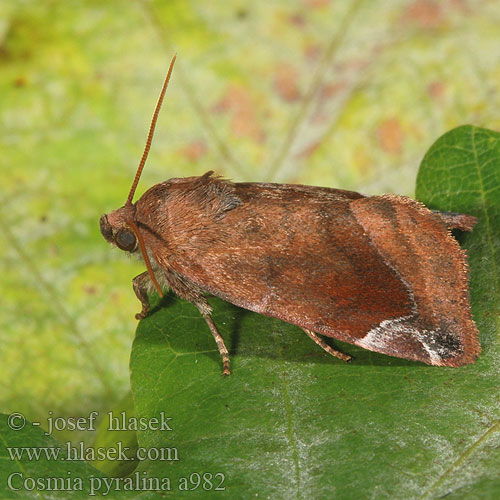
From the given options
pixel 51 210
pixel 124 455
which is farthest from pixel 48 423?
pixel 51 210

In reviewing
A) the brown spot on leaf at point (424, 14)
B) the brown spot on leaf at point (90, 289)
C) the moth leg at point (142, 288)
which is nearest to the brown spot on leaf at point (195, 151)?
the brown spot on leaf at point (90, 289)

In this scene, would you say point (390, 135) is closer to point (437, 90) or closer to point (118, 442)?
point (437, 90)

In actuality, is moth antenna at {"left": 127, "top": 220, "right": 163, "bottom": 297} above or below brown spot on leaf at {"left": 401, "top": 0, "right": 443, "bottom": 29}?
below

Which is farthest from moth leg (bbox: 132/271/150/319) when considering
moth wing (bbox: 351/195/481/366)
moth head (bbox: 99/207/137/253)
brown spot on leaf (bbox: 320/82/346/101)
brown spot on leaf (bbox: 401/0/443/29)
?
brown spot on leaf (bbox: 401/0/443/29)

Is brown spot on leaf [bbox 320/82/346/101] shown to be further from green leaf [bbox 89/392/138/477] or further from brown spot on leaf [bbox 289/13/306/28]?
green leaf [bbox 89/392/138/477]

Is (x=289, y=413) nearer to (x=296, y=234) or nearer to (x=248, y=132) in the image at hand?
(x=296, y=234)

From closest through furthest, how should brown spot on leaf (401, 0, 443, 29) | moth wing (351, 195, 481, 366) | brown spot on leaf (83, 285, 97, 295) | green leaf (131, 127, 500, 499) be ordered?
green leaf (131, 127, 500, 499) < moth wing (351, 195, 481, 366) < brown spot on leaf (83, 285, 97, 295) < brown spot on leaf (401, 0, 443, 29)
